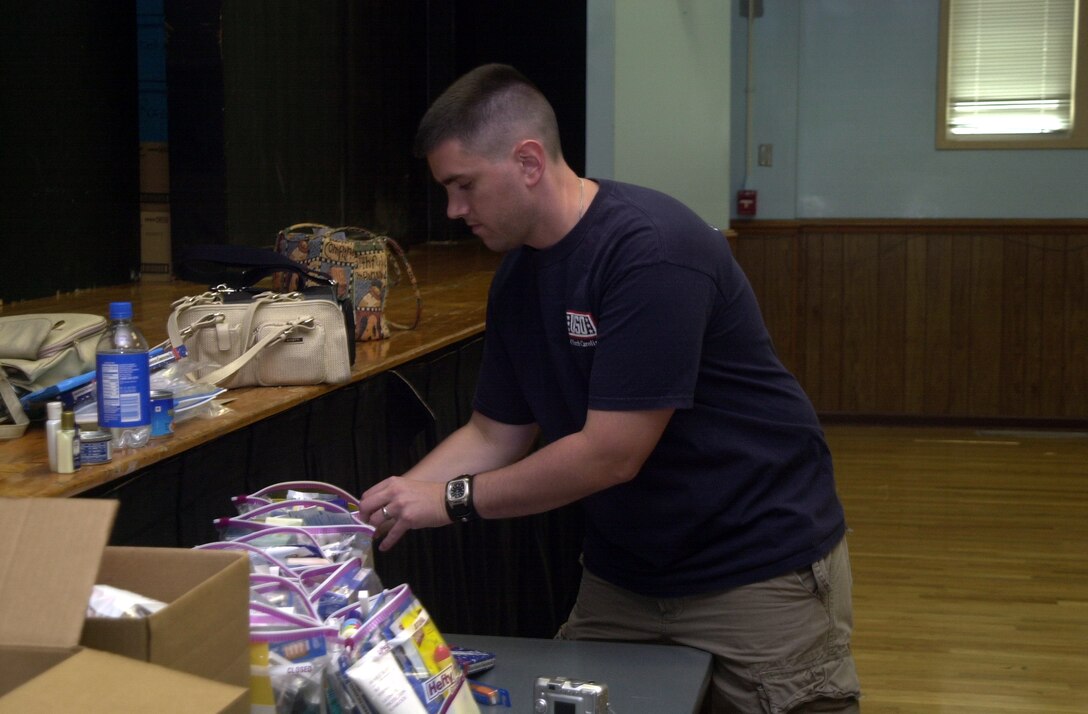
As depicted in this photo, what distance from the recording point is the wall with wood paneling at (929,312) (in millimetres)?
6457

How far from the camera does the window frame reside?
6375 mm

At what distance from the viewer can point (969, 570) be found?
13.7 feet

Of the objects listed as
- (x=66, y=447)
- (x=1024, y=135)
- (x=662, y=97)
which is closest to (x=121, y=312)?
(x=66, y=447)

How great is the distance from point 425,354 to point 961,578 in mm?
2369

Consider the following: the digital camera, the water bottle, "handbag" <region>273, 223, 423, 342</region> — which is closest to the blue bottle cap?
the water bottle

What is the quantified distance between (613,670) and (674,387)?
0.38 metres

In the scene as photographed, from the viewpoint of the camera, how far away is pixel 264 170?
425 cm

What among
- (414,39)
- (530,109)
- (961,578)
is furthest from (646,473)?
(414,39)

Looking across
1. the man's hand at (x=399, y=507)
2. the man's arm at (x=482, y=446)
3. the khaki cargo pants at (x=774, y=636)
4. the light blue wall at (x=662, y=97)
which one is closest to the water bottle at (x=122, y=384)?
the man's hand at (x=399, y=507)

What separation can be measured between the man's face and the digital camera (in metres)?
0.68

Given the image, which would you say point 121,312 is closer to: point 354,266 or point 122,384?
point 122,384

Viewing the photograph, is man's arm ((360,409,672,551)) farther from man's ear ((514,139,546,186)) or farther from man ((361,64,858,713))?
man's ear ((514,139,546,186))

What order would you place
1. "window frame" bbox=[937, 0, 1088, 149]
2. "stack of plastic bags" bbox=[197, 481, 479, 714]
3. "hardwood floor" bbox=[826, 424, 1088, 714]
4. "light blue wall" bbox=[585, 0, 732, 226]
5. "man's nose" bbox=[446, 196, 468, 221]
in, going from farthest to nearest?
1. "window frame" bbox=[937, 0, 1088, 149]
2. "light blue wall" bbox=[585, 0, 732, 226]
3. "hardwood floor" bbox=[826, 424, 1088, 714]
4. "man's nose" bbox=[446, 196, 468, 221]
5. "stack of plastic bags" bbox=[197, 481, 479, 714]

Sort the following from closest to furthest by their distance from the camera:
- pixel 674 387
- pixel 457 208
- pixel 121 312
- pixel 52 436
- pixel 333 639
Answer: pixel 333 639
pixel 52 436
pixel 121 312
pixel 674 387
pixel 457 208
